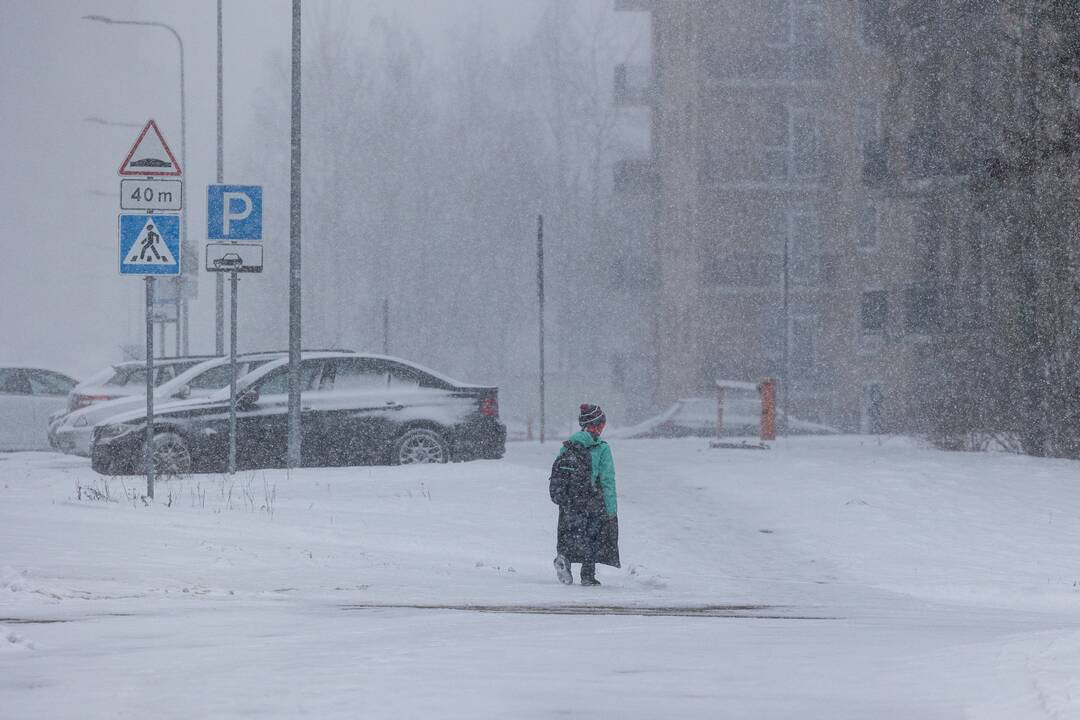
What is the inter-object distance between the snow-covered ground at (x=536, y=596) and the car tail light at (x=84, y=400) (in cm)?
187

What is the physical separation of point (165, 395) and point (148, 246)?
5398 mm

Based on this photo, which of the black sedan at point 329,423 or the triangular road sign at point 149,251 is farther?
the black sedan at point 329,423

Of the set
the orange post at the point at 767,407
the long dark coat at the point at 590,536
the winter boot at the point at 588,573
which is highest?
the orange post at the point at 767,407

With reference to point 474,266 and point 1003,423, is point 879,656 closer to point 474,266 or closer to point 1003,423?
point 1003,423

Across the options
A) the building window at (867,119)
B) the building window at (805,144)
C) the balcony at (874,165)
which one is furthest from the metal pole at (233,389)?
the building window at (805,144)

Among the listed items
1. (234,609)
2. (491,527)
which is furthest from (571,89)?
(234,609)

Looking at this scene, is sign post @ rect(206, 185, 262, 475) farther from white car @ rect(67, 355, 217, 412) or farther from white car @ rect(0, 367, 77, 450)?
white car @ rect(0, 367, 77, 450)

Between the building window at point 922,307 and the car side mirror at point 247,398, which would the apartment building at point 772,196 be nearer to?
the building window at point 922,307

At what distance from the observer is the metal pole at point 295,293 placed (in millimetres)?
19219

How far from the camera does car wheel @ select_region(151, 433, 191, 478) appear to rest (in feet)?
62.8

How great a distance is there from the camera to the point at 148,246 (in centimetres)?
1498

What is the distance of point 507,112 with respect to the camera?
203ft

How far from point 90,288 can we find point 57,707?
427 feet

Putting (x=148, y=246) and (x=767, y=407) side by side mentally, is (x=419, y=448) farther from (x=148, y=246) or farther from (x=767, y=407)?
(x=767, y=407)
